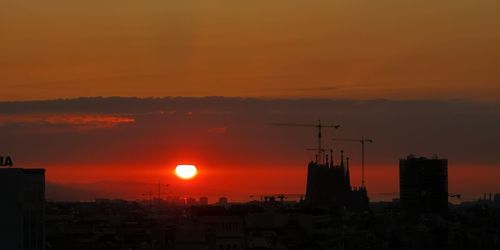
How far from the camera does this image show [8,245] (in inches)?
2466

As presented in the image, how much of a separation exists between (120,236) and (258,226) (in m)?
21.7

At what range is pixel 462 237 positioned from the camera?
521 feet

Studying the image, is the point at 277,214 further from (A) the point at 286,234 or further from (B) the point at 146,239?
(B) the point at 146,239

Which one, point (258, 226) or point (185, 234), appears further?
point (258, 226)

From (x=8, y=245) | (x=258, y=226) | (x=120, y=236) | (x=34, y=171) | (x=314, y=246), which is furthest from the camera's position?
(x=258, y=226)

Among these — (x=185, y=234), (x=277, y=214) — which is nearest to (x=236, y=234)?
(x=185, y=234)

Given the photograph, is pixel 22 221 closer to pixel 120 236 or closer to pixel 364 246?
pixel 364 246

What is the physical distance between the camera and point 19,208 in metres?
63.9

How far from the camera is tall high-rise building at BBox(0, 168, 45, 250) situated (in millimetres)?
63094

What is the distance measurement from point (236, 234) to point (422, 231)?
82.2 metres

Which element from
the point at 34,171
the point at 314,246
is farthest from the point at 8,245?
the point at 314,246

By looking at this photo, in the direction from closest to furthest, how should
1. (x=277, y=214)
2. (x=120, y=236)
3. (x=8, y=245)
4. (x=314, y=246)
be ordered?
(x=8, y=245) → (x=314, y=246) → (x=120, y=236) → (x=277, y=214)

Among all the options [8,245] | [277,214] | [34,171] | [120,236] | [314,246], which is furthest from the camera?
[277,214]

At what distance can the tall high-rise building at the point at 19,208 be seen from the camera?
63.1m
